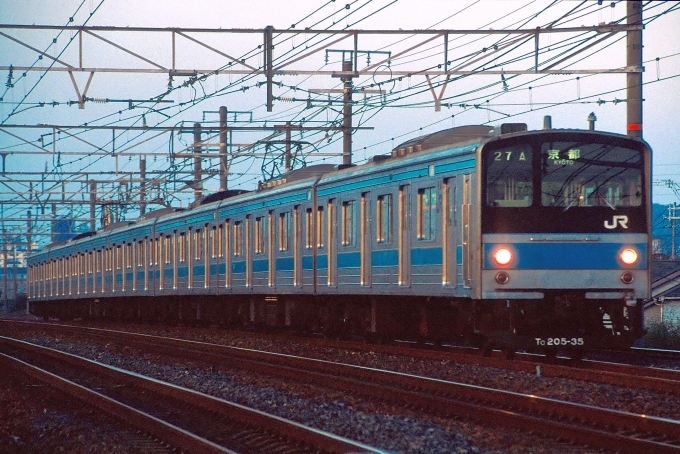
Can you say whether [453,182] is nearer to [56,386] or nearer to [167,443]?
[56,386]

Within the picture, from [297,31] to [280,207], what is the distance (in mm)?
3981

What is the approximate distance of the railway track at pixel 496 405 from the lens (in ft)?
26.3

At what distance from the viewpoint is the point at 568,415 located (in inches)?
364

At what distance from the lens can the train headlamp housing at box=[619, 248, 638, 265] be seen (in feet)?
44.4

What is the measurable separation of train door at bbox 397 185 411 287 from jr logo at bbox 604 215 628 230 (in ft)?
9.58

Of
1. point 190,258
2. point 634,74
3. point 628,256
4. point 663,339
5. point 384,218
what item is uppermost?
point 634,74

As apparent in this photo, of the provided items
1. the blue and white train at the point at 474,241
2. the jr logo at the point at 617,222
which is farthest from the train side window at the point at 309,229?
the jr logo at the point at 617,222

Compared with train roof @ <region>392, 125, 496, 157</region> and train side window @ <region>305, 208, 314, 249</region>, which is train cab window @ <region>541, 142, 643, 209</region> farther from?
train side window @ <region>305, 208, 314, 249</region>

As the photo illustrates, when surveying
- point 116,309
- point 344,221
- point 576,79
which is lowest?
point 116,309

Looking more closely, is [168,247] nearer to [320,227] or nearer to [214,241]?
[214,241]

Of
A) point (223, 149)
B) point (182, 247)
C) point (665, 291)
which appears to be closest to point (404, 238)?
point (182, 247)

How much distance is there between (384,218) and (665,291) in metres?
15.8

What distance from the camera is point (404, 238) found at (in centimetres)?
1540

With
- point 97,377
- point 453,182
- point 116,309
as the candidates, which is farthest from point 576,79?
point 116,309
